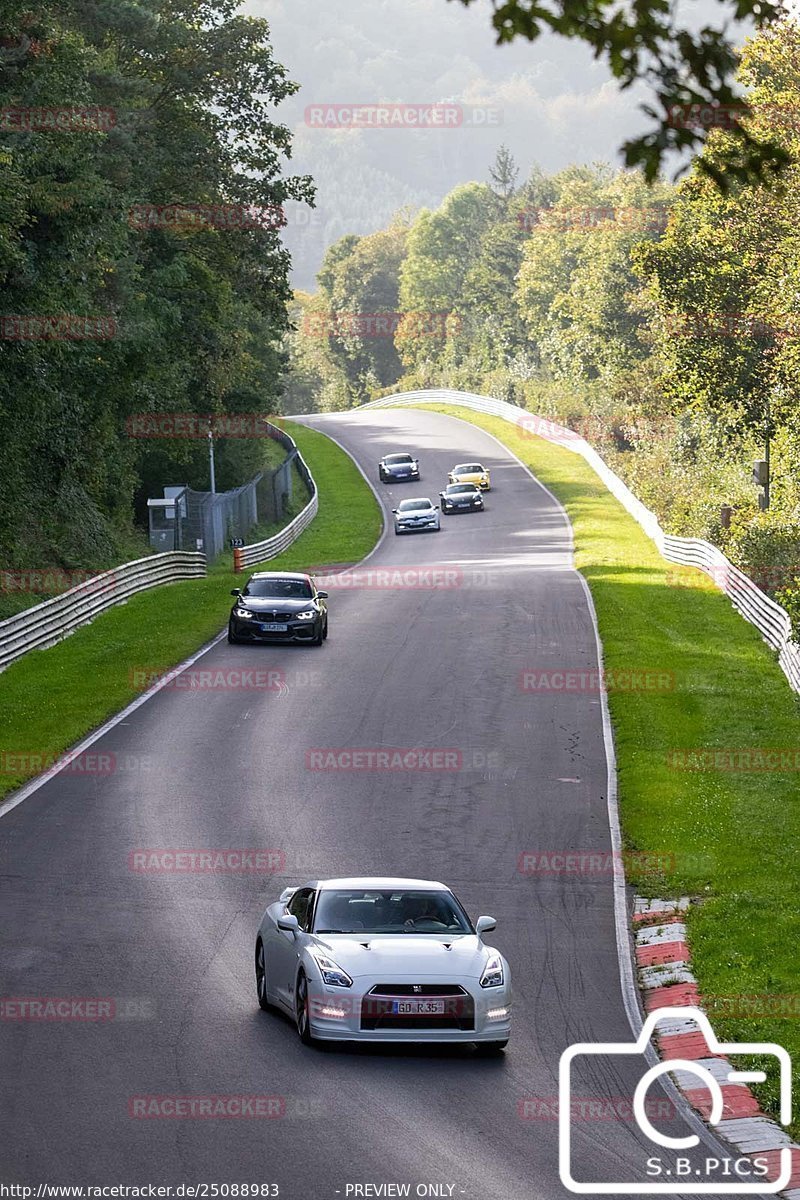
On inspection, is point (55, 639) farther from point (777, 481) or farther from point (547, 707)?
point (777, 481)

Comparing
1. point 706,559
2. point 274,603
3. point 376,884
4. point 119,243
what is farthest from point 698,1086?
point 706,559

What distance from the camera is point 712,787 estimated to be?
23172 millimetres

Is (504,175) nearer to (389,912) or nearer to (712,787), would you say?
(712,787)

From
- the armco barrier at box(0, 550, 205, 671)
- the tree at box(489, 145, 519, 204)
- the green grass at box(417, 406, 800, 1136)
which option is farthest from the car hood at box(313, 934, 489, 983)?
the tree at box(489, 145, 519, 204)

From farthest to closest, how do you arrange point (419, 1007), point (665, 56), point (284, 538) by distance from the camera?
point (284, 538) → point (419, 1007) → point (665, 56)

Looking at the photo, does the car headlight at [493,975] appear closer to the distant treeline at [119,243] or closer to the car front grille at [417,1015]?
the car front grille at [417,1015]

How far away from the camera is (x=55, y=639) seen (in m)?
35.6

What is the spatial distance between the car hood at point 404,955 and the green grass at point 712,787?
232cm

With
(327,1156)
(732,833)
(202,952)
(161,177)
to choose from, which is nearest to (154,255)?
(161,177)

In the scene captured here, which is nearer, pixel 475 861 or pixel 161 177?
pixel 475 861

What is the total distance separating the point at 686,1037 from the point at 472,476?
64077 mm

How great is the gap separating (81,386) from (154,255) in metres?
8.84

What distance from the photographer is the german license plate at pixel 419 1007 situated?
40.3 feet

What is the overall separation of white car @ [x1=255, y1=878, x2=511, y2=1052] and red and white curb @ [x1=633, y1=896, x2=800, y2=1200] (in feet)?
5.10
